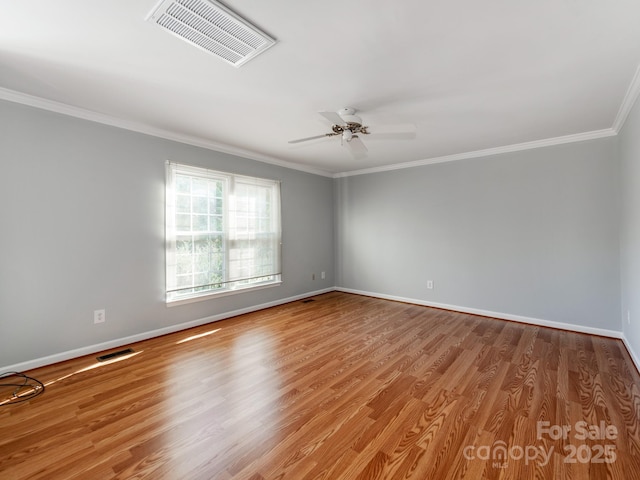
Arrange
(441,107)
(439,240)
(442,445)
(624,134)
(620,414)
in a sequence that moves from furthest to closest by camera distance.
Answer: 1. (439,240)
2. (624,134)
3. (441,107)
4. (620,414)
5. (442,445)

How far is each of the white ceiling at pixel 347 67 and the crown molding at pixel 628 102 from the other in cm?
3

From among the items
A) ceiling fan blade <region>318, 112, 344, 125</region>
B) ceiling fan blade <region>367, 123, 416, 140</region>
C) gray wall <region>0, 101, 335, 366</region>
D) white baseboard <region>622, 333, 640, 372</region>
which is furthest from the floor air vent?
white baseboard <region>622, 333, 640, 372</region>

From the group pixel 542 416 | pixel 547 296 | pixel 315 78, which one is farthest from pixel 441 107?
pixel 547 296

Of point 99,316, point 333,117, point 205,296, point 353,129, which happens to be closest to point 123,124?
point 99,316

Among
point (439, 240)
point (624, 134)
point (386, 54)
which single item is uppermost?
point (386, 54)

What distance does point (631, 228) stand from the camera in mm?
2711

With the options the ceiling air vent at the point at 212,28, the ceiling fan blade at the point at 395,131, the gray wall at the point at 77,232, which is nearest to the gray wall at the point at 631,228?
the ceiling fan blade at the point at 395,131

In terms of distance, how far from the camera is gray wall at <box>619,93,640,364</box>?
8.19 feet

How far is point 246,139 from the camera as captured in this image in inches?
145

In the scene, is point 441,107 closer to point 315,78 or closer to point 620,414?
point 315,78

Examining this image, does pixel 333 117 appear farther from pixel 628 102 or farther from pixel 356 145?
pixel 628 102

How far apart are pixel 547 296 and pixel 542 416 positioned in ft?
7.78

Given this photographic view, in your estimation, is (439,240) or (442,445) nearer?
(442,445)

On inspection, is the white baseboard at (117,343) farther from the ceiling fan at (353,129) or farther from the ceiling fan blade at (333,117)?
the ceiling fan blade at (333,117)
